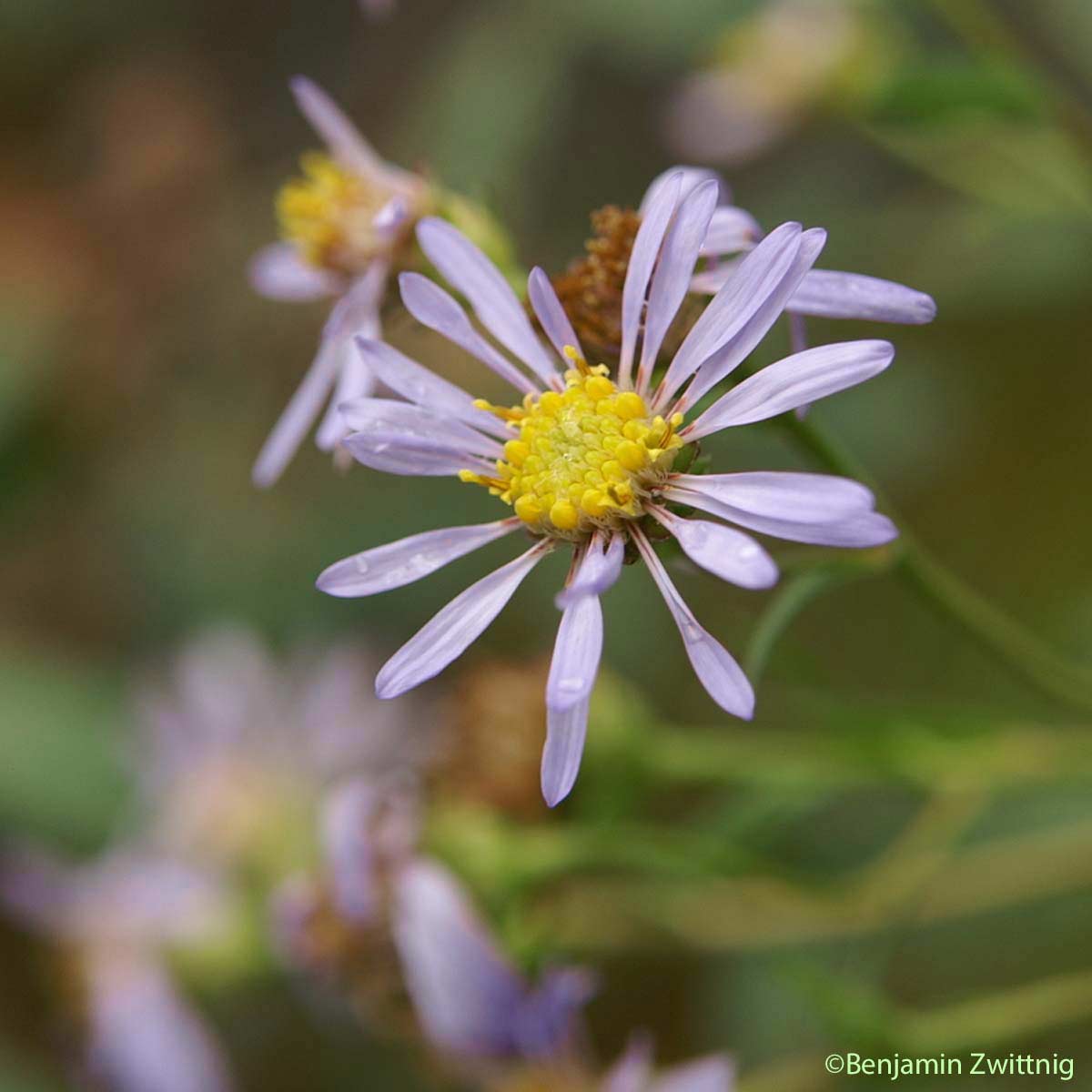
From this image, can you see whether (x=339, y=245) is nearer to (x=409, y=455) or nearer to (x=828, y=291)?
(x=409, y=455)

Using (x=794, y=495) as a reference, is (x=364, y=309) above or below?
above

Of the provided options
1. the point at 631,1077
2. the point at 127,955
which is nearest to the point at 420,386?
the point at 631,1077

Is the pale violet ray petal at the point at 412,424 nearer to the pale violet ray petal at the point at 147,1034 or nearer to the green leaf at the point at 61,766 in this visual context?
the pale violet ray petal at the point at 147,1034

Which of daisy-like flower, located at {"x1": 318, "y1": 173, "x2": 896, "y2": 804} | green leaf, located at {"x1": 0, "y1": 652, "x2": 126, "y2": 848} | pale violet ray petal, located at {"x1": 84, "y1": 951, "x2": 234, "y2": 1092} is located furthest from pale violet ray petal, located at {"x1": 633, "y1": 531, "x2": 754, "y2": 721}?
green leaf, located at {"x1": 0, "y1": 652, "x2": 126, "y2": 848}

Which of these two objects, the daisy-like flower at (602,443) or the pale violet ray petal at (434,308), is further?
the pale violet ray petal at (434,308)

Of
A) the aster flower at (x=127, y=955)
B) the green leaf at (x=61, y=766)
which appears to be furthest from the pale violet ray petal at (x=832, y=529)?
the green leaf at (x=61, y=766)

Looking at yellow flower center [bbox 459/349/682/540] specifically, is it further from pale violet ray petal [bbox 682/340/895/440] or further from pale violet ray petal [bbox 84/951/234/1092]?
pale violet ray petal [bbox 84/951/234/1092]

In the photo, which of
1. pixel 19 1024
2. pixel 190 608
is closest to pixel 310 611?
pixel 190 608

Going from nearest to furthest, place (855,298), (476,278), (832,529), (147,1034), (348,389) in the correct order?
(832,529) → (855,298) → (476,278) → (348,389) → (147,1034)
